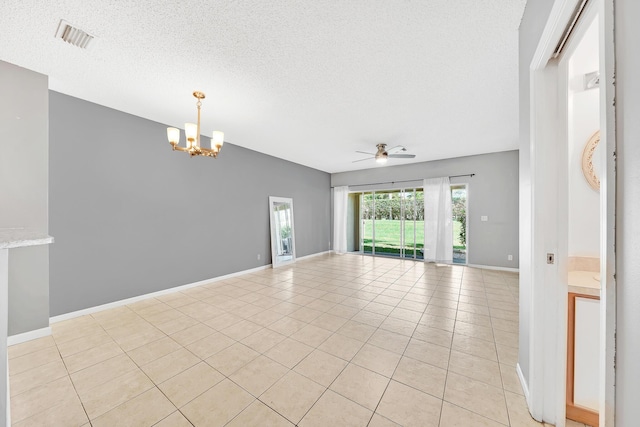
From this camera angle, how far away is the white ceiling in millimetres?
1669

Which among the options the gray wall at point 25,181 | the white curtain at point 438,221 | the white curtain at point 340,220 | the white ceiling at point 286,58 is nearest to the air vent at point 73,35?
the white ceiling at point 286,58

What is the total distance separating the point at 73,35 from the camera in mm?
1883

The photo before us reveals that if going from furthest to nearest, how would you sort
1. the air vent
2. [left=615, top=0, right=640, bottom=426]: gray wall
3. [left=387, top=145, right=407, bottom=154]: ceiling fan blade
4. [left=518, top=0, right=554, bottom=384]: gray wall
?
1. [left=387, top=145, right=407, bottom=154]: ceiling fan blade
2. the air vent
3. [left=518, top=0, right=554, bottom=384]: gray wall
4. [left=615, top=0, right=640, bottom=426]: gray wall

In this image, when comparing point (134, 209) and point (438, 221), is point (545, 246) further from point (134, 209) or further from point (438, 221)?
point (438, 221)

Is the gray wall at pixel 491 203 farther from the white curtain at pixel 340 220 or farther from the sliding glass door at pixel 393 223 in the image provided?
the white curtain at pixel 340 220

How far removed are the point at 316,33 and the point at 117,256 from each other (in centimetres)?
373

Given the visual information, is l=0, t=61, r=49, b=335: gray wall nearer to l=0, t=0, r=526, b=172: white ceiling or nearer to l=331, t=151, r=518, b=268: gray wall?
l=0, t=0, r=526, b=172: white ceiling

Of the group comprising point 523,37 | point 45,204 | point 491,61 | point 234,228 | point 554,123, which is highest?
point 491,61

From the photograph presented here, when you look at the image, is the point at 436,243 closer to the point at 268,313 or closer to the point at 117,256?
the point at 268,313

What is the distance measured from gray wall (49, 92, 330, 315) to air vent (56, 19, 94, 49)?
133 cm

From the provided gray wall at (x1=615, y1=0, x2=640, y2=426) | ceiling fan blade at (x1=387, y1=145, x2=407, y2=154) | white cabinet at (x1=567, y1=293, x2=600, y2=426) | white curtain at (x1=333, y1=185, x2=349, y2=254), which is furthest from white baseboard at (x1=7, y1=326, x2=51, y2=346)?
white curtain at (x1=333, y1=185, x2=349, y2=254)

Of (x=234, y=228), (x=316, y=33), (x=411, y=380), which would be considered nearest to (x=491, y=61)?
(x=316, y=33)

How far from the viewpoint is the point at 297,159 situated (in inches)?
236

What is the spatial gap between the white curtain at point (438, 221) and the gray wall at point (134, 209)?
432 cm
